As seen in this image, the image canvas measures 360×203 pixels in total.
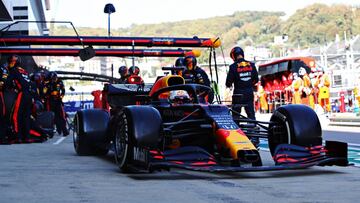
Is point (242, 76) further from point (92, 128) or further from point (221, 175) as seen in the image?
point (221, 175)

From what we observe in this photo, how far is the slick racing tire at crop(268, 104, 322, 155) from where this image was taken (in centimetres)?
692

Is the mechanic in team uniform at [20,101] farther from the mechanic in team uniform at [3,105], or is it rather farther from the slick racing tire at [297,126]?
the slick racing tire at [297,126]

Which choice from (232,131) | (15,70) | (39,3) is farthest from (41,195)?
(39,3)

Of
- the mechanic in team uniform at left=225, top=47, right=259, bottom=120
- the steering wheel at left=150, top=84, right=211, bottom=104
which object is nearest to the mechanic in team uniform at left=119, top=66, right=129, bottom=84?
the mechanic in team uniform at left=225, top=47, right=259, bottom=120

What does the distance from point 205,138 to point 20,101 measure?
7.20 m

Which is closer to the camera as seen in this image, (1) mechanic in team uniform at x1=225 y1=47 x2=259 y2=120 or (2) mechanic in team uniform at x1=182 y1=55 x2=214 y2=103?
(2) mechanic in team uniform at x1=182 y1=55 x2=214 y2=103

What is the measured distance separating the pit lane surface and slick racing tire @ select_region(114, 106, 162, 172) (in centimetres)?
25

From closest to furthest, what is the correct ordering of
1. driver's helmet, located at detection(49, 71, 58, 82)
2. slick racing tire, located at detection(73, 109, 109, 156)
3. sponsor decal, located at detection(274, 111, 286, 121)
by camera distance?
1. sponsor decal, located at detection(274, 111, 286, 121)
2. slick racing tire, located at detection(73, 109, 109, 156)
3. driver's helmet, located at detection(49, 71, 58, 82)

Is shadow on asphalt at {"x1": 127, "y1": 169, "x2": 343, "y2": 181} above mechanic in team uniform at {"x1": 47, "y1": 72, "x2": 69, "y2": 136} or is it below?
Result: below

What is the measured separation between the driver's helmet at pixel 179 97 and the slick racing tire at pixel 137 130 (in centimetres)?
109

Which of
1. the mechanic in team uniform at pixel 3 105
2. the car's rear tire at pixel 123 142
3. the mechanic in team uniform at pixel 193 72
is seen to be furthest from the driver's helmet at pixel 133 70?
the car's rear tire at pixel 123 142

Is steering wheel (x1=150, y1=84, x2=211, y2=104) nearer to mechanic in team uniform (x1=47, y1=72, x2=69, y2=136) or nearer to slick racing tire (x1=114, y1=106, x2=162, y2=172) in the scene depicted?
slick racing tire (x1=114, y1=106, x2=162, y2=172)

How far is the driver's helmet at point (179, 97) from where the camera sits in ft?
26.0

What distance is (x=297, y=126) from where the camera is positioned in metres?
6.99
